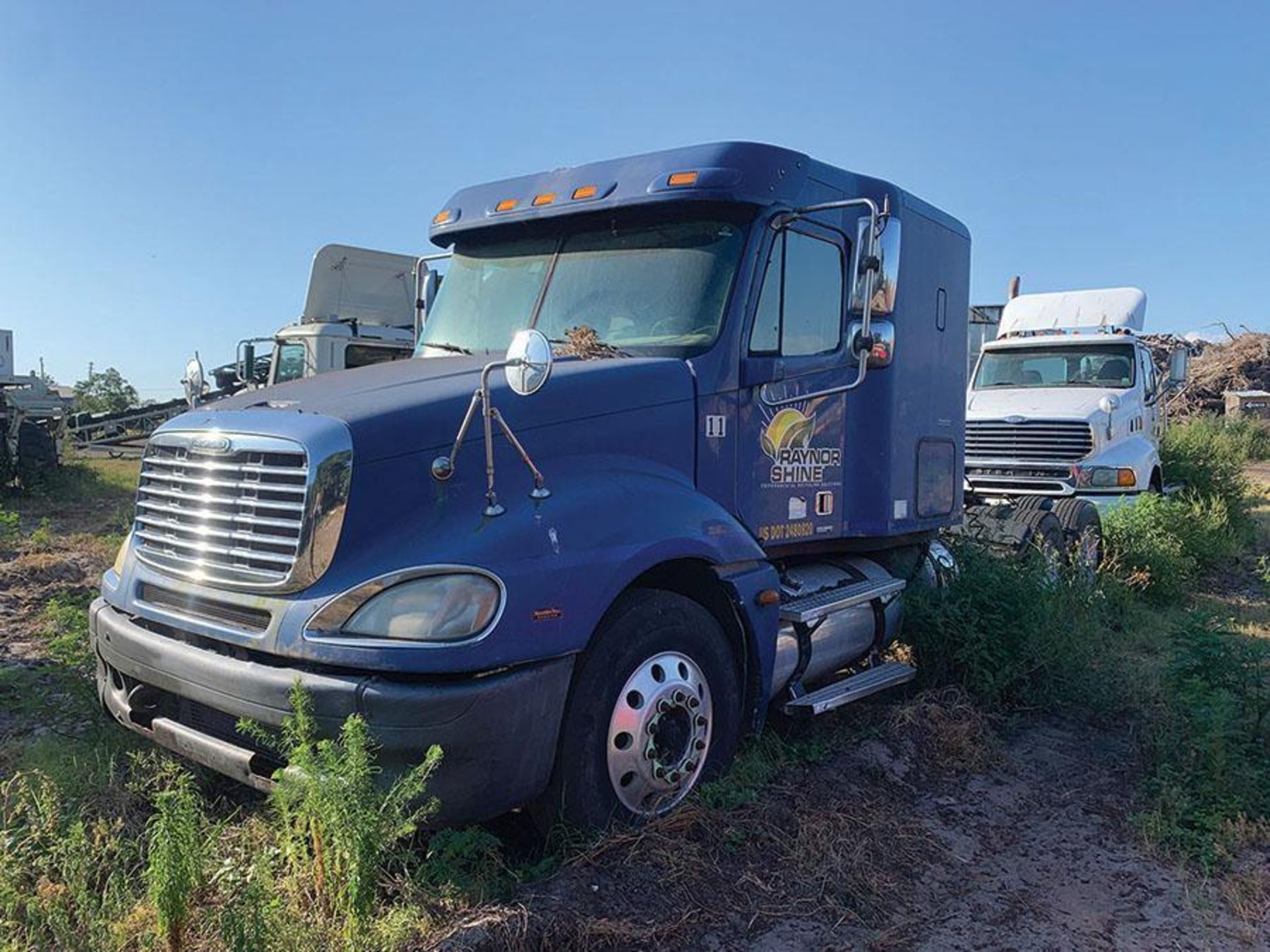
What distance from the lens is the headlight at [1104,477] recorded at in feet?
34.1

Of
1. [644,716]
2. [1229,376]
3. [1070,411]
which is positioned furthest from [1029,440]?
[1229,376]

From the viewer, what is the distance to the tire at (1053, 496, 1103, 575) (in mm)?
8914

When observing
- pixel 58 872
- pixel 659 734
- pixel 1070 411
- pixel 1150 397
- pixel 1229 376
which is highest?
pixel 1229 376

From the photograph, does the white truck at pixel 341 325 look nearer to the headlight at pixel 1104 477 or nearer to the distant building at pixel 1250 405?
the headlight at pixel 1104 477

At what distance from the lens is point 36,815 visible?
3.61m

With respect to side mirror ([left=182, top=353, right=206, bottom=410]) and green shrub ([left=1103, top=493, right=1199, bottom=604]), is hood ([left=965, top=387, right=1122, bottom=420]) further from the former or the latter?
side mirror ([left=182, top=353, right=206, bottom=410])

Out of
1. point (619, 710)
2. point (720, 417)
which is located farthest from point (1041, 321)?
point (619, 710)

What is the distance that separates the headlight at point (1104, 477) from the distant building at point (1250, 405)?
19.3 meters

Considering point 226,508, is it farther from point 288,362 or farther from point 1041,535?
point 288,362

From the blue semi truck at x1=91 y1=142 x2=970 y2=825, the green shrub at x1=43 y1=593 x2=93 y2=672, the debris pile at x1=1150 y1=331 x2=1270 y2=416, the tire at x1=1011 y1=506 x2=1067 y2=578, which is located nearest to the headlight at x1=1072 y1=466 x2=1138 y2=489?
the tire at x1=1011 y1=506 x2=1067 y2=578

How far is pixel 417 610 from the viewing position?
3.06 metres

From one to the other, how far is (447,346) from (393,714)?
249cm

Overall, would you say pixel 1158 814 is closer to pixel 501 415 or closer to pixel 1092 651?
pixel 1092 651

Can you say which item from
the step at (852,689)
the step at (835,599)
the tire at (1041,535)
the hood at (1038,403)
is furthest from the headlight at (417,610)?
the hood at (1038,403)
